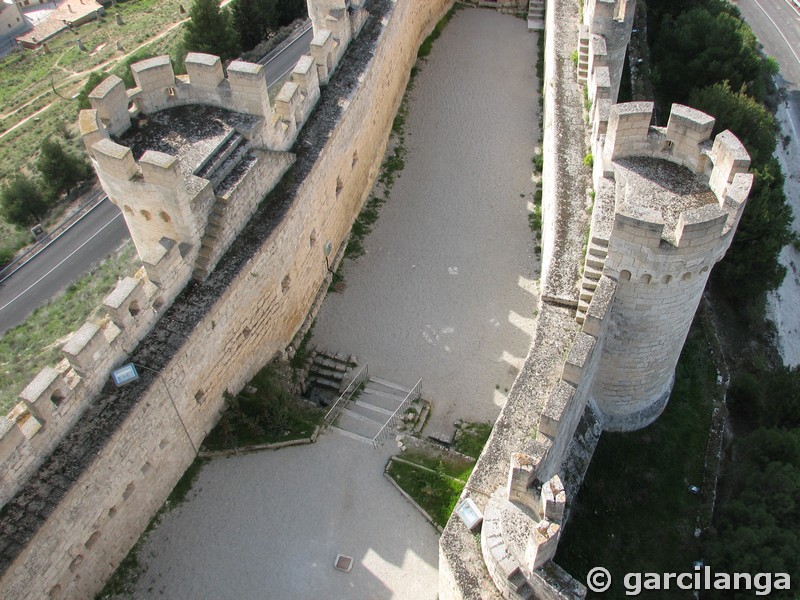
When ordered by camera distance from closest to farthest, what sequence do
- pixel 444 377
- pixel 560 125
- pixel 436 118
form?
pixel 444 377 < pixel 560 125 < pixel 436 118

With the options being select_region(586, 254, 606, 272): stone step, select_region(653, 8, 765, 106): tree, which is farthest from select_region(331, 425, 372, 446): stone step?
select_region(653, 8, 765, 106): tree

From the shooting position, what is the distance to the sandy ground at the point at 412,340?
15.9 meters

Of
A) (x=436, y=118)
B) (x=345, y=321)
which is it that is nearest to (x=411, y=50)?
(x=436, y=118)

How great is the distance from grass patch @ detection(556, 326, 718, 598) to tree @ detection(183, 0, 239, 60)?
841 inches

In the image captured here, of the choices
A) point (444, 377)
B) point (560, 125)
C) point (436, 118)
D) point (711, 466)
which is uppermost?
point (560, 125)

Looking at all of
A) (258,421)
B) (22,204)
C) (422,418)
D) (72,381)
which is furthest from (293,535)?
(22,204)

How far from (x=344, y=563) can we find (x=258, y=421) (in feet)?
12.8

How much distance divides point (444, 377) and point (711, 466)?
7.67 meters

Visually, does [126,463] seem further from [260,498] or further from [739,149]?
[739,149]

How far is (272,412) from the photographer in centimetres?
1783

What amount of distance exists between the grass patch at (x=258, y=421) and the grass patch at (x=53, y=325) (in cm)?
635

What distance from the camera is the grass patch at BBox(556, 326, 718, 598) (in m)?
18.4

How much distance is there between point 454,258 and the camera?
2234cm

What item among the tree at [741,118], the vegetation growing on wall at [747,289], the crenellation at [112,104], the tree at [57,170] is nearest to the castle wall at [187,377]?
the crenellation at [112,104]
